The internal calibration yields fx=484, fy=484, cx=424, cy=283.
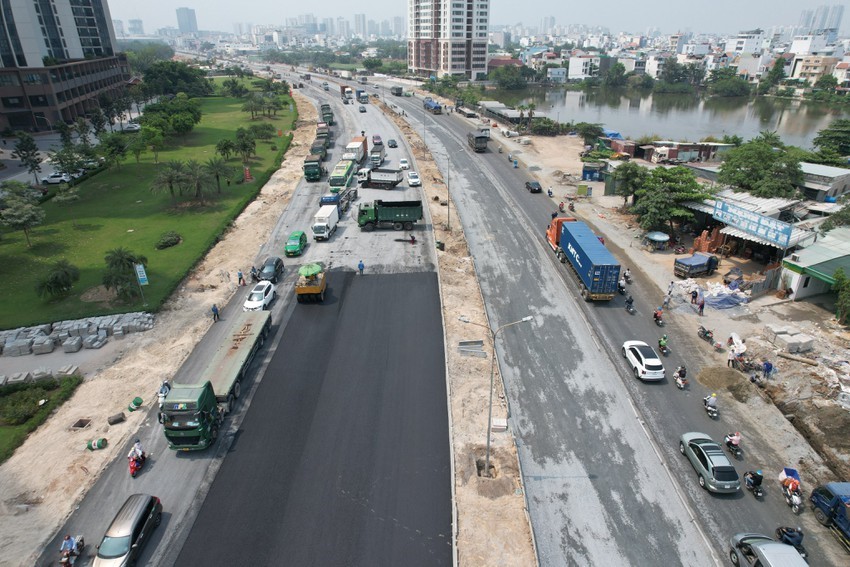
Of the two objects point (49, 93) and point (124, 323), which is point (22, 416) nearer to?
→ point (124, 323)

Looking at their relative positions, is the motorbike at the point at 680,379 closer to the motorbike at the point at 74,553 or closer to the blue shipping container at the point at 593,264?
the blue shipping container at the point at 593,264

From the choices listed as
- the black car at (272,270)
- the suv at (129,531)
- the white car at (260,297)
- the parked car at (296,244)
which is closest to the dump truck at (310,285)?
the white car at (260,297)

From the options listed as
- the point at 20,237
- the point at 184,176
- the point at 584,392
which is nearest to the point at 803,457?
the point at 584,392

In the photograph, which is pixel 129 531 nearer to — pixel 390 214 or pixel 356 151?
pixel 390 214

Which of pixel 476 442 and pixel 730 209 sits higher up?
pixel 730 209

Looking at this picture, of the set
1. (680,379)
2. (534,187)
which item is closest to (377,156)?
(534,187)

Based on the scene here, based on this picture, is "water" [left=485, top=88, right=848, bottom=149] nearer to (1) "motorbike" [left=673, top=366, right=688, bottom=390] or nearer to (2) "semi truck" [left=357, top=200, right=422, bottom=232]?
(2) "semi truck" [left=357, top=200, right=422, bottom=232]
